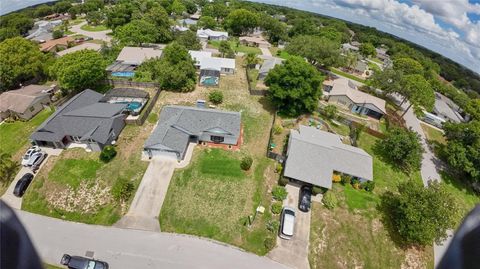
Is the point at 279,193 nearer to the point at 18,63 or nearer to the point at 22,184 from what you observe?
the point at 22,184

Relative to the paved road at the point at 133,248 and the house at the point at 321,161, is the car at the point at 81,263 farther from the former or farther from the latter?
the house at the point at 321,161

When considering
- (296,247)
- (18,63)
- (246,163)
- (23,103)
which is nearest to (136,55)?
(18,63)

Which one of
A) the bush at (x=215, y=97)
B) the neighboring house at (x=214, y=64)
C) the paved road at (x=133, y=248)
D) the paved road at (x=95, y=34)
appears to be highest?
the neighboring house at (x=214, y=64)

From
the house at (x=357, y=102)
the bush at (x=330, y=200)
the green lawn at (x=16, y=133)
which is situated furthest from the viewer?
the house at (x=357, y=102)

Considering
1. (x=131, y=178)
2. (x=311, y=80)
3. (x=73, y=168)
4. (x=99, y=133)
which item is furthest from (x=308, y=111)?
(x=73, y=168)

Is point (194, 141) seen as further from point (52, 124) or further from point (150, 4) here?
point (150, 4)

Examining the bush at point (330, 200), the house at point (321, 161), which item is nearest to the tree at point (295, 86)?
the house at point (321, 161)

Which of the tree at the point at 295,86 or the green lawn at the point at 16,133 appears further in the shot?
the tree at the point at 295,86
